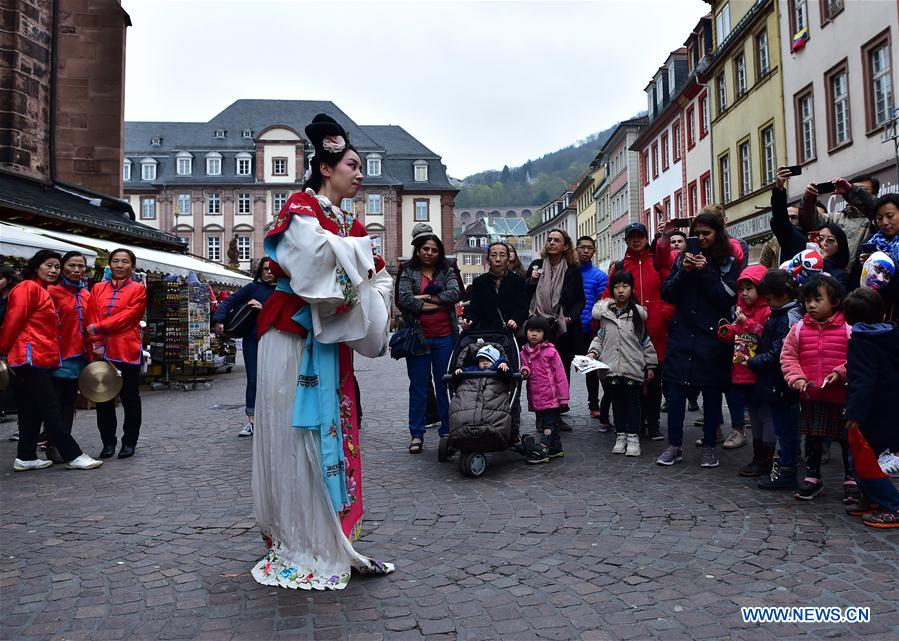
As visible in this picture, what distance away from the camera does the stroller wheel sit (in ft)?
17.7

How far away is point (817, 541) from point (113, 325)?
5.98 m

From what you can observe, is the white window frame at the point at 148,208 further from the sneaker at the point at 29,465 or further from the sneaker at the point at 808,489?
the sneaker at the point at 808,489

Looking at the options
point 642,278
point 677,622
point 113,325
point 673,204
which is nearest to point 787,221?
point 642,278

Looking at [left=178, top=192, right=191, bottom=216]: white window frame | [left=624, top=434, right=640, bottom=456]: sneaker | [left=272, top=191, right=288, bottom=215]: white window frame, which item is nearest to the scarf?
[left=624, top=434, right=640, bottom=456]: sneaker

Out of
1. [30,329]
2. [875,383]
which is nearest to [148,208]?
[30,329]

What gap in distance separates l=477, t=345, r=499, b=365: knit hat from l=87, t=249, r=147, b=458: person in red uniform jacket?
3404mm

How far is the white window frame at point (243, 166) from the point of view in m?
61.6

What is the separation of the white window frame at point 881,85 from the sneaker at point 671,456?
14.0m

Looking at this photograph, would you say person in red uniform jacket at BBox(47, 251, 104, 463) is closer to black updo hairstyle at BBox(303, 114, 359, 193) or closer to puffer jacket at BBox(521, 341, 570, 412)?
puffer jacket at BBox(521, 341, 570, 412)

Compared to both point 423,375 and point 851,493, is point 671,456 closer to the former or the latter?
point 851,493

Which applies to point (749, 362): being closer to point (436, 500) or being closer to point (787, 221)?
point (787, 221)

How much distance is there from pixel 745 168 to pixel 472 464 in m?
23.6

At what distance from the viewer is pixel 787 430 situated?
478 centimetres

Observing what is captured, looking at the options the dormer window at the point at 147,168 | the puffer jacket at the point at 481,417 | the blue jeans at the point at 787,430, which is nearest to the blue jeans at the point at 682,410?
the blue jeans at the point at 787,430
